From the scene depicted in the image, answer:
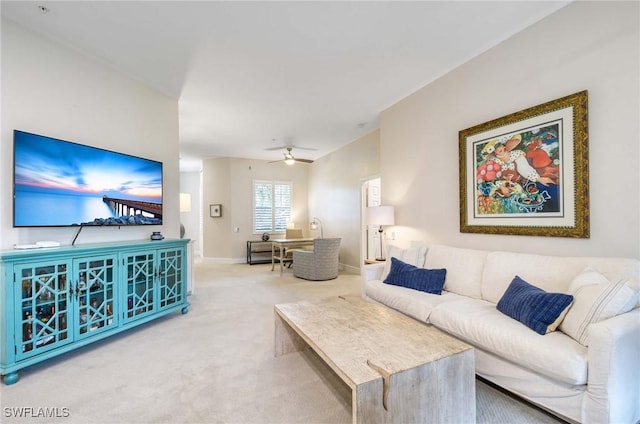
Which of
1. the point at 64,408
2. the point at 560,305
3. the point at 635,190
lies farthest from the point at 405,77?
the point at 64,408

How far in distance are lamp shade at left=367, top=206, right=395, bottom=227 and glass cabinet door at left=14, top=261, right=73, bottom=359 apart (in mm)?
3272

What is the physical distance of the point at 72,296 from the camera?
230 centimetres

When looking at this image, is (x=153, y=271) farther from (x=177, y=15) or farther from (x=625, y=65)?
(x=625, y=65)

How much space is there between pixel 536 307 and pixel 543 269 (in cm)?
51

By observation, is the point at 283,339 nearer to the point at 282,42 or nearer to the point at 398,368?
the point at 398,368

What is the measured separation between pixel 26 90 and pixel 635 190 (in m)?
4.76

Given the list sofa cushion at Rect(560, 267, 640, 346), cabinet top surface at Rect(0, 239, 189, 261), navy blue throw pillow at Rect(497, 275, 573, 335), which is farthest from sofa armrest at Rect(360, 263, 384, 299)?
cabinet top surface at Rect(0, 239, 189, 261)

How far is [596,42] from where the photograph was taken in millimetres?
2023

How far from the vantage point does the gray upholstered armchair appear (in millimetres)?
5316

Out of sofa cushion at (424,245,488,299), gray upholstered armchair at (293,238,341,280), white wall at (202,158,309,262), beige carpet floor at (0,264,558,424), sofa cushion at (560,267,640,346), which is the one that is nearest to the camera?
sofa cushion at (560,267,640,346)

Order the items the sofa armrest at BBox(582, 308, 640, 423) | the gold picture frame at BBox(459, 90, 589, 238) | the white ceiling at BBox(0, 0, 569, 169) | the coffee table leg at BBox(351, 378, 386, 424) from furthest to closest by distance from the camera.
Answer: the white ceiling at BBox(0, 0, 569, 169) < the gold picture frame at BBox(459, 90, 589, 238) < the sofa armrest at BBox(582, 308, 640, 423) < the coffee table leg at BBox(351, 378, 386, 424)

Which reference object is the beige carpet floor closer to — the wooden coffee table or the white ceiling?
the wooden coffee table

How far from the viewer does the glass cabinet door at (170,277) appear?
124 inches

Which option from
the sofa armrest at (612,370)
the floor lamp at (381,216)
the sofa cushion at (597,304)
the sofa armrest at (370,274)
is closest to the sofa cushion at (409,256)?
the sofa armrest at (370,274)
